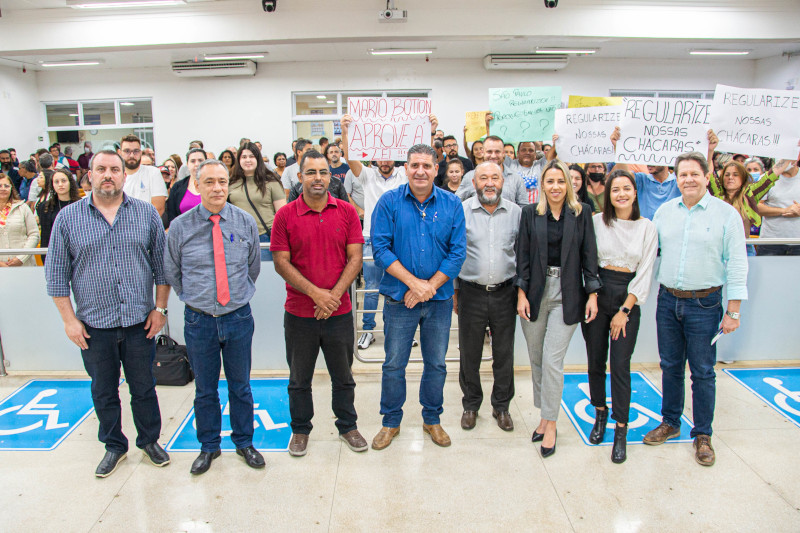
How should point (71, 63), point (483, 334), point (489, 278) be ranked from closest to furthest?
point (489, 278)
point (483, 334)
point (71, 63)

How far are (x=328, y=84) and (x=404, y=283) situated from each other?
1046 cm

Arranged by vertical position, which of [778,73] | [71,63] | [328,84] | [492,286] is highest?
[71,63]

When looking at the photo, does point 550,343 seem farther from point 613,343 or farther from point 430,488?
point 430,488

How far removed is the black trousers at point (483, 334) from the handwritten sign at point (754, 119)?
7.98 ft

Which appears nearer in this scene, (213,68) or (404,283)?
(404,283)

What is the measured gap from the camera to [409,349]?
10.9 feet

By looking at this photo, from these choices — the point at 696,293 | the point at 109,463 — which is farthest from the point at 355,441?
the point at 696,293

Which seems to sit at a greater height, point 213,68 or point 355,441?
point 213,68

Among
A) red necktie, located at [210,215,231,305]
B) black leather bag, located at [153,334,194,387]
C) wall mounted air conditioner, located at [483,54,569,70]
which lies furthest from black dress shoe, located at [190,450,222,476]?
wall mounted air conditioner, located at [483,54,569,70]

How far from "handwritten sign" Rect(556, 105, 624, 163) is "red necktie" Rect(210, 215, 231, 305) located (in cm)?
315

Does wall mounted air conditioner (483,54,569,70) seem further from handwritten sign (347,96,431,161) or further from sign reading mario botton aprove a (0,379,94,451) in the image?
sign reading mario botton aprove a (0,379,94,451)

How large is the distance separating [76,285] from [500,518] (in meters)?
2.64

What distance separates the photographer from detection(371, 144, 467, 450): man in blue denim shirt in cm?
312

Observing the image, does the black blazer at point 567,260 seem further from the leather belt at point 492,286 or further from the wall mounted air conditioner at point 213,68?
the wall mounted air conditioner at point 213,68
